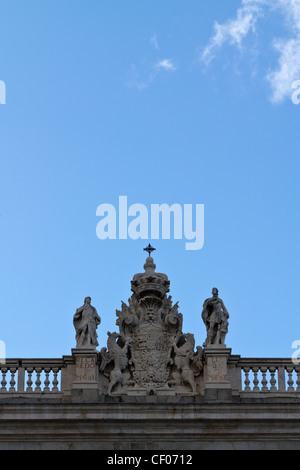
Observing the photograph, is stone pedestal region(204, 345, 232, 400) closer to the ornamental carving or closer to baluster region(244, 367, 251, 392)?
the ornamental carving

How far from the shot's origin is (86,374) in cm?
3130

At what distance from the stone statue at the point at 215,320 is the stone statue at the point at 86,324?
2.17 meters

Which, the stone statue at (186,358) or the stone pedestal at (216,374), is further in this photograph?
the stone statue at (186,358)

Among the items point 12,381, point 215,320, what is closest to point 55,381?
point 12,381

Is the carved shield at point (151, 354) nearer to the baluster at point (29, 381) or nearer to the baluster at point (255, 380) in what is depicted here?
the baluster at point (255, 380)

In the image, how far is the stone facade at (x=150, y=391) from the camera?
30438 mm

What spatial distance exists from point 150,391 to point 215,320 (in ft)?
6.43

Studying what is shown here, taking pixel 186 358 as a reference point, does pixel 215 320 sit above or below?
above

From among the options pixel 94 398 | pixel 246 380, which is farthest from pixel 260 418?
pixel 94 398

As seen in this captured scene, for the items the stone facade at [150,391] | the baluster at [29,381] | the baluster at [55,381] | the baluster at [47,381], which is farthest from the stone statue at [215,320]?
the baluster at [29,381]

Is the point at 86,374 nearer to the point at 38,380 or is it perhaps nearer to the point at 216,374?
the point at 38,380

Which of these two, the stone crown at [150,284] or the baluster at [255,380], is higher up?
the stone crown at [150,284]
